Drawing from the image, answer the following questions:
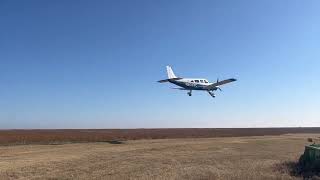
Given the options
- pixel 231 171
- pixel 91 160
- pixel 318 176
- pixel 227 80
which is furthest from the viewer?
pixel 227 80

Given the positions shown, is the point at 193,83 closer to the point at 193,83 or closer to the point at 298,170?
the point at 193,83

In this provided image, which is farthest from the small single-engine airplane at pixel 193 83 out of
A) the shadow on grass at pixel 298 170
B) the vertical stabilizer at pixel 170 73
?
the shadow on grass at pixel 298 170

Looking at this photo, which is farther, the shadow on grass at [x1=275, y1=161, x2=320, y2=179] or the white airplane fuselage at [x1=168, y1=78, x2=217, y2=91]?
the white airplane fuselage at [x1=168, y1=78, x2=217, y2=91]

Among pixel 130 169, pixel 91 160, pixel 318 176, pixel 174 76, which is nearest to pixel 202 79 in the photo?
pixel 174 76

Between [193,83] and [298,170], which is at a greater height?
[193,83]

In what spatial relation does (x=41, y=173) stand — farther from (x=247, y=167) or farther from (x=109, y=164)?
(x=247, y=167)

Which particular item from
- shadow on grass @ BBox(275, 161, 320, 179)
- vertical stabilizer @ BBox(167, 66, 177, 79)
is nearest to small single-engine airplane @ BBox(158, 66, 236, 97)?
vertical stabilizer @ BBox(167, 66, 177, 79)

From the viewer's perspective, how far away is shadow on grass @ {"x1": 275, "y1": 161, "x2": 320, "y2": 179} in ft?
94.1

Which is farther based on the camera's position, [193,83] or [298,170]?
[193,83]

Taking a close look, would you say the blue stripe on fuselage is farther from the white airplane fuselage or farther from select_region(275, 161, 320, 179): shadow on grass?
select_region(275, 161, 320, 179): shadow on grass

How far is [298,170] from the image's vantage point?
102 ft

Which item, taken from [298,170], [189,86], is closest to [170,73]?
[189,86]

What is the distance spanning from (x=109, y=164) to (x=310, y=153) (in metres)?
14.8

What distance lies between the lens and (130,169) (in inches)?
1308
